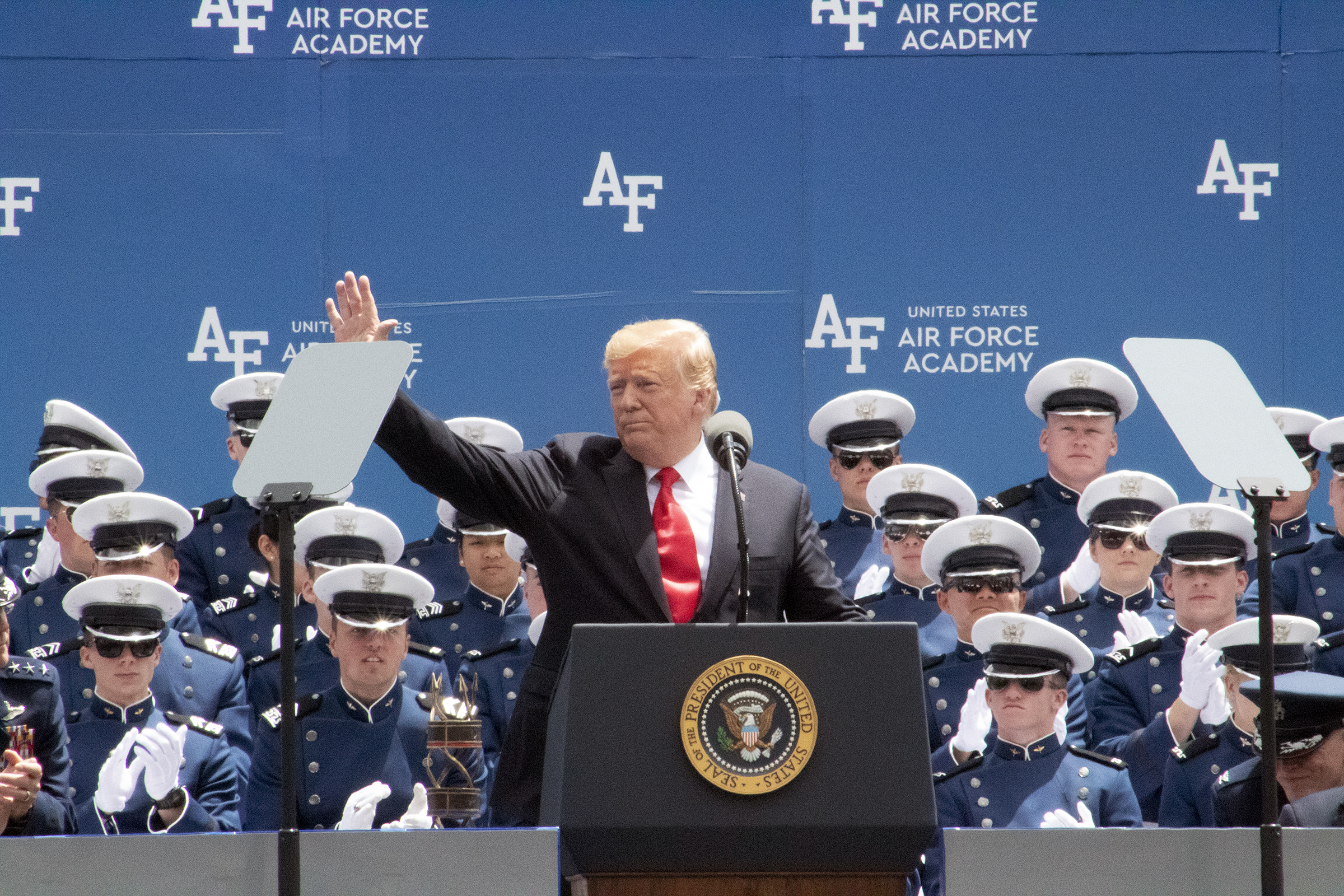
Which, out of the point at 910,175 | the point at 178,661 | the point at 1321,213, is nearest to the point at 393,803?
the point at 178,661

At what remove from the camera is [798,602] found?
7.43ft

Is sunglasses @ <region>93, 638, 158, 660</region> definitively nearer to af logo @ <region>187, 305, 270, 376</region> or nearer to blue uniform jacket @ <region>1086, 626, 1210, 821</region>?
af logo @ <region>187, 305, 270, 376</region>

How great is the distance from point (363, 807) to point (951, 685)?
1.59 m

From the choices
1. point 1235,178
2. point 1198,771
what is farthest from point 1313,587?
point 1235,178

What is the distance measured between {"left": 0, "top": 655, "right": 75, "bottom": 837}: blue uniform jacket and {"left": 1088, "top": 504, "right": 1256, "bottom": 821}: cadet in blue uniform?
262 cm

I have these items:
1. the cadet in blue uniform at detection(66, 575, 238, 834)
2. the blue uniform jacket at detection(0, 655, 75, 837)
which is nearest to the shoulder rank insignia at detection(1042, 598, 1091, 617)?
the cadet in blue uniform at detection(66, 575, 238, 834)

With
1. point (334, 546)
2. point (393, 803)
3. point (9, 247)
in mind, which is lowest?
point (393, 803)

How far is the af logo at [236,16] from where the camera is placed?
5.32 m

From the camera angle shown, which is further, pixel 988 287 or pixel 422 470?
pixel 988 287

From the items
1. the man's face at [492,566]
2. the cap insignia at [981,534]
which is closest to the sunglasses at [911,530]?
the cap insignia at [981,534]

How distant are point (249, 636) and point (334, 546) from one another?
40 cm

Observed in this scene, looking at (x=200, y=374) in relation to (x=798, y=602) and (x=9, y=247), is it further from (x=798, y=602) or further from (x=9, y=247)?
(x=798, y=602)

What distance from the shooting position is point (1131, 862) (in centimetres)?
180

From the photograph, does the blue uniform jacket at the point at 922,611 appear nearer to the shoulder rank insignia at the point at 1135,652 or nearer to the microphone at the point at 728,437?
Result: the shoulder rank insignia at the point at 1135,652
